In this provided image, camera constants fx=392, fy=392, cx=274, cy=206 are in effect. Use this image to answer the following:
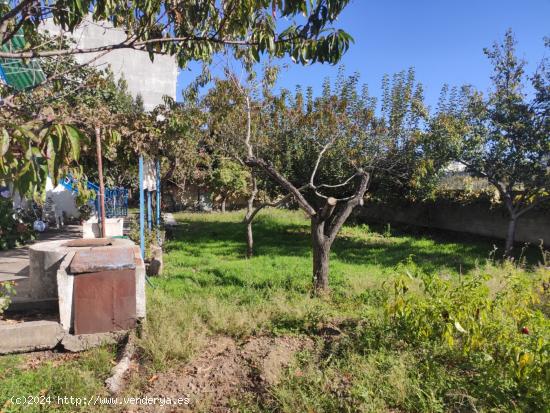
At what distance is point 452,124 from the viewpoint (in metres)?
9.28

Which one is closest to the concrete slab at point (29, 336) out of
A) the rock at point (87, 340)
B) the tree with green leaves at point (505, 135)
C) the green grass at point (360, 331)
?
the rock at point (87, 340)

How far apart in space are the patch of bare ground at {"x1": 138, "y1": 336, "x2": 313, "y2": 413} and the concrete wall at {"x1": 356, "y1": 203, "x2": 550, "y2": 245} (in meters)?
9.70

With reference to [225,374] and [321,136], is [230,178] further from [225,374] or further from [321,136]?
[225,374]

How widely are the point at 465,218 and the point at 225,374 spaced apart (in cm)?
1176

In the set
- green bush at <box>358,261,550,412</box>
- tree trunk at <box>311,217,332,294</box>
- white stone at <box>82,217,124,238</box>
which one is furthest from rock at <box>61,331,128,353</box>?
white stone at <box>82,217,124,238</box>

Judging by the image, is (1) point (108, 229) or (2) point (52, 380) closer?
(2) point (52, 380)

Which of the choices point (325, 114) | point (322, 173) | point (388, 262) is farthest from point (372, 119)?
point (388, 262)

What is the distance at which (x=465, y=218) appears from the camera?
13.1 m

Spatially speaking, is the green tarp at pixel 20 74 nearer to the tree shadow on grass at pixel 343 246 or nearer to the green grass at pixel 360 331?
the green grass at pixel 360 331

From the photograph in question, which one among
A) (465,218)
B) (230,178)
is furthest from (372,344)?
(230,178)

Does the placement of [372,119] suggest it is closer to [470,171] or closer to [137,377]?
[470,171]

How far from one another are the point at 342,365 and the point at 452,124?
755 cm

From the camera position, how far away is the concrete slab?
4008mm

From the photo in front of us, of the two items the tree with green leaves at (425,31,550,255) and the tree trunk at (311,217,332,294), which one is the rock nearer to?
the tree trunk at (311,217,332,294)
